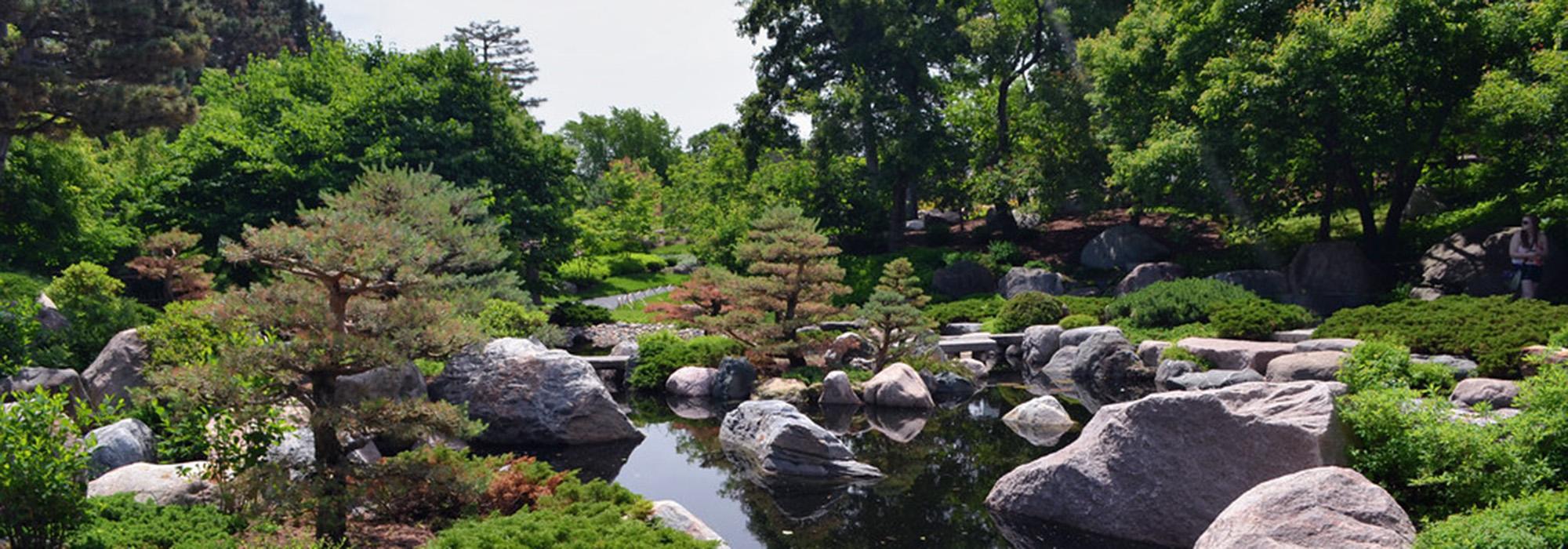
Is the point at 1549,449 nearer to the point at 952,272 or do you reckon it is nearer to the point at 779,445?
the point at 779,445

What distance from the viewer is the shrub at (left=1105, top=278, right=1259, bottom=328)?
2141cm

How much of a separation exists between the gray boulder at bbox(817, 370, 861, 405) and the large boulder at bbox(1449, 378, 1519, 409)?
900 centimetres

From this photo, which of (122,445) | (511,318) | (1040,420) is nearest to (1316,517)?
(1040,420)

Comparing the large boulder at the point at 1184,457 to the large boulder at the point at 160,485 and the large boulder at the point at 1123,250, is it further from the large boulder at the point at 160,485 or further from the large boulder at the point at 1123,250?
the large boulder at the point at 1123,250

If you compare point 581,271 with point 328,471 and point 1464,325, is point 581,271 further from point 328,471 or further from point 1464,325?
point 328,471

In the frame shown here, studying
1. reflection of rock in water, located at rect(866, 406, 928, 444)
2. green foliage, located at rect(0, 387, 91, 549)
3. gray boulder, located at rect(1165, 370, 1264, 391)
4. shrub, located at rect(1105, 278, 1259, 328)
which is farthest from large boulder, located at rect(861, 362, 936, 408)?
green foliage, located at rect(0, 387, 91, 549)

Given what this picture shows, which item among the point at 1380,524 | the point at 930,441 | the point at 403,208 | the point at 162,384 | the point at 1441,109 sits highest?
the point at 1441,109

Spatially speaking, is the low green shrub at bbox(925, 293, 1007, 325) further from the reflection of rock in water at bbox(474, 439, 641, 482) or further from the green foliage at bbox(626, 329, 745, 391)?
the reflection of rock in water at bbox(474, 439, 641, 482)

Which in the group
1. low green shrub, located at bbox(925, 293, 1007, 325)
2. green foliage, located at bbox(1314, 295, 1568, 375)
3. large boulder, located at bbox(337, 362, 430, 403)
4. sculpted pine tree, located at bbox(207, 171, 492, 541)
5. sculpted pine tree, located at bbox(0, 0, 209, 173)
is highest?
sculpted pine tree, located at bbox(0, 0, 209, 173)

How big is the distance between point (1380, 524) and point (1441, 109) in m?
18.2

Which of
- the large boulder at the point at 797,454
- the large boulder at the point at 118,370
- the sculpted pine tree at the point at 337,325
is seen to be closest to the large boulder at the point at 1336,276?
the large boulder at the point at 797,454

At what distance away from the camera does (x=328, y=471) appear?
8.30 m

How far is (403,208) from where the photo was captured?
10.8m

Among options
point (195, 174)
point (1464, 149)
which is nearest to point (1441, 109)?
point (1464, 149)
